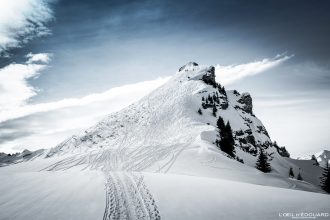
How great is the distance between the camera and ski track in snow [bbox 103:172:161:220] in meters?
10.4

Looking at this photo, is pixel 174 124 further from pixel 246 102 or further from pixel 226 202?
pixel 246 102

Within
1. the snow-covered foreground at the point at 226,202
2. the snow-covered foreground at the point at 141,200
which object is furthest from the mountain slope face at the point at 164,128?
the snow-covered foreground at the point at 226,202

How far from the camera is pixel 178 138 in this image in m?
61.5

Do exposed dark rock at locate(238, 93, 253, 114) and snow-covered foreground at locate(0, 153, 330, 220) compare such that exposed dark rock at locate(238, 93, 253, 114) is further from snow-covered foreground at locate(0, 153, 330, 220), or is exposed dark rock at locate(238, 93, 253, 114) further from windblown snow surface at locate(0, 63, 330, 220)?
snow-covered foreground at locate(0, 153, 330, 220)

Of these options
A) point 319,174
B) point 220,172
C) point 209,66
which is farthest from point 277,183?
point 319,174

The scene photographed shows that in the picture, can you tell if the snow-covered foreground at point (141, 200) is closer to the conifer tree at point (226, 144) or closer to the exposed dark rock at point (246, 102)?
the conifer tree at point (226, 144)

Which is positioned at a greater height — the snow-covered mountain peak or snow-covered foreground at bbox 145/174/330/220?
the snow-covered mountain peak

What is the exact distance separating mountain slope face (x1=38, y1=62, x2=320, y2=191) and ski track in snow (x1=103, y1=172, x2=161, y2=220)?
12.5m

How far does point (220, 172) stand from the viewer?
87.7 feet

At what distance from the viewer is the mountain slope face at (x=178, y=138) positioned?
3148 cm

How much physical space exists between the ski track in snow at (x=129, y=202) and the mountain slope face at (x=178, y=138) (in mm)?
12529

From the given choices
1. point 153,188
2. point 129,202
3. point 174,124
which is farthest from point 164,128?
point 129,202

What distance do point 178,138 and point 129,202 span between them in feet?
163

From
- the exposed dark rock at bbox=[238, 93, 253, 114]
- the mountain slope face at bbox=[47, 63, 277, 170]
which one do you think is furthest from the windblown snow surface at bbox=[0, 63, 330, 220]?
the exposed dark rock at bbox=[238, 93, 253, 114]
